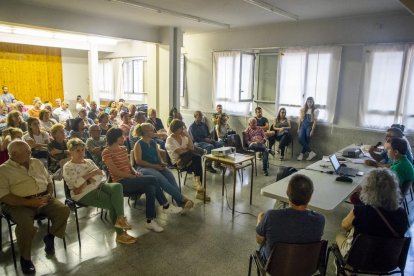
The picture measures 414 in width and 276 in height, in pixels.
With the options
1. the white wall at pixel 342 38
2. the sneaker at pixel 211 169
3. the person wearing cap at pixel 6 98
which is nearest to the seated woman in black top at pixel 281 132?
the white wall at pixel 342 38

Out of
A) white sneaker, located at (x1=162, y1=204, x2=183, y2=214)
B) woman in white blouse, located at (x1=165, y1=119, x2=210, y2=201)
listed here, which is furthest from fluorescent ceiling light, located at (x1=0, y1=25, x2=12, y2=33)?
white sneaker, located at (x1=162, y1=204, x2=183, y2=214)

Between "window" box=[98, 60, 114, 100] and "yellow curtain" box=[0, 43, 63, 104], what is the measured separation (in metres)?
1.50

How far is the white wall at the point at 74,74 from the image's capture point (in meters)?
11.9

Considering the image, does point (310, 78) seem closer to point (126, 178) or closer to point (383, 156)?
point (383, 156)

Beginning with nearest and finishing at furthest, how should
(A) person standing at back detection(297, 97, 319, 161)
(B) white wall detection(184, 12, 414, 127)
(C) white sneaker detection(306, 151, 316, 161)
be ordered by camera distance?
1. (B) white wall detection(184, 12, 414, 127)
2. (A) person standing at back detection(297, 97, 319, 161)
3. (C) white sneaker detection(306, 151, 316, 161)

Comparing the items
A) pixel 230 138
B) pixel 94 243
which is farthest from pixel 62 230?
pixel 230 138

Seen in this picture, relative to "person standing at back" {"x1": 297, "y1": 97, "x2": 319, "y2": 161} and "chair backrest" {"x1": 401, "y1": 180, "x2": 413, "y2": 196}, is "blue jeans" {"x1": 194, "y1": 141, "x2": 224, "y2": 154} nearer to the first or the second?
"person standing at back" {"x1": 297, "y1": 97, "x2": 319, "y2": 161}

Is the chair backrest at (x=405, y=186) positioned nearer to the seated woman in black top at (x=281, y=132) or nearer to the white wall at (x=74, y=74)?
the seated woman in black top at (x=281, y=132)

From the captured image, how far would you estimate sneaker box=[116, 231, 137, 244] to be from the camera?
2984 mm

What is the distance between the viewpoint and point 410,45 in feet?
17.5

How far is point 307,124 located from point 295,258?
504 cm

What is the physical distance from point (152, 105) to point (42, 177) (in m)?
5.26

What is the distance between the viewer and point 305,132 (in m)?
6.45

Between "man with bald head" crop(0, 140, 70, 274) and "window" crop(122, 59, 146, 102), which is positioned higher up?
"window" crop(122, 59, 146, 102)
